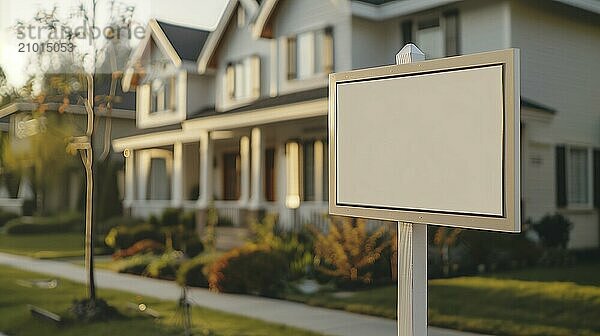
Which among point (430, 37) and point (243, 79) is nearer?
point (430, 37)

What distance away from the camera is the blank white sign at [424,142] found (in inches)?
86.0

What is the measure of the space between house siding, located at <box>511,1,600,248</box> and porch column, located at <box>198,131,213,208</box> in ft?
18.9

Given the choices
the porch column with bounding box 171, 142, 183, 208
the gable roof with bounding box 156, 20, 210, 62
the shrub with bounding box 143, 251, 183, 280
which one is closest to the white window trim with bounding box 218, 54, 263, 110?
the gable roof with bounding box 156, 20, 210, 62

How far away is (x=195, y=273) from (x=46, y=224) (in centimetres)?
204

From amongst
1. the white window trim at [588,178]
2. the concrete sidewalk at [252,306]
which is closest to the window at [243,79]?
the concrete sidewalk at [252,306]

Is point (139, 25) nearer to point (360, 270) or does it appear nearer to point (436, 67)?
point (360, 270)

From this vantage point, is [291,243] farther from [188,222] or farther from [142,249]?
[142,249]

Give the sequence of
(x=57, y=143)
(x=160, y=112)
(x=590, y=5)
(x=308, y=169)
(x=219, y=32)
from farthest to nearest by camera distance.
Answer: (x=308, y=169), (x=219, y=32), (x=160, y=112), (x=57, y=143), (x=590, y=5)

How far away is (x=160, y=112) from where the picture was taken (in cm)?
974

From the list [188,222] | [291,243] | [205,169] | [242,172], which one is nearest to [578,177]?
[291,243]

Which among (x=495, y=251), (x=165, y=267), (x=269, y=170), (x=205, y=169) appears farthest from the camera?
(x=269, y=170)

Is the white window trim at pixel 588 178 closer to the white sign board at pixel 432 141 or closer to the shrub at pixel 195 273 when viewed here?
the white sign board at pixel 432 141

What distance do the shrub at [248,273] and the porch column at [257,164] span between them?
3155 millimetres

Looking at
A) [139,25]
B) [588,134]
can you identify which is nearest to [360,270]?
[588,134]
